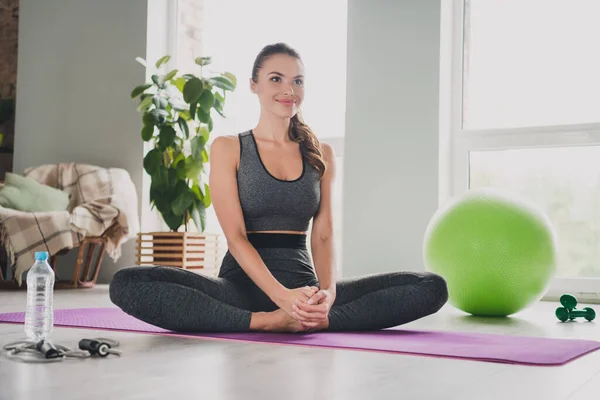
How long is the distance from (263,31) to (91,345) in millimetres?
3930

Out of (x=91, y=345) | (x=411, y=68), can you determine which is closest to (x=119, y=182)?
(x=411, y=68)

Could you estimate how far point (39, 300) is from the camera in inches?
81.9

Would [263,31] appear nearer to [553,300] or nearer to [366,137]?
[366,137]

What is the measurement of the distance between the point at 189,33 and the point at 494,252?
348 cm

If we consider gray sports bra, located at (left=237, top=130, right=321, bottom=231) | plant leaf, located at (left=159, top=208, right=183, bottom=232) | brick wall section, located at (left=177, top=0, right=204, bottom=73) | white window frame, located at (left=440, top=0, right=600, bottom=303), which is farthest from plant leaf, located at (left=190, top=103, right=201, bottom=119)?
gray sports bra, located at (left=237, top=130, right=321, bottom=231)

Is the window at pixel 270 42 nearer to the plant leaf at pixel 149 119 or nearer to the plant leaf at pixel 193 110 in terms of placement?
the plant leaf at pixel 193 110

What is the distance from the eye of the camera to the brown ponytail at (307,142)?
8.02 ft

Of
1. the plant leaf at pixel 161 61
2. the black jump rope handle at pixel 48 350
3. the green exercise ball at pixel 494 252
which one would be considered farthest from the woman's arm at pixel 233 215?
the plant leaf at pixel 161 61

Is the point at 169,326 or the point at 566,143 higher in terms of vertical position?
the point at 566,143

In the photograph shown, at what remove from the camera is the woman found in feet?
7.10

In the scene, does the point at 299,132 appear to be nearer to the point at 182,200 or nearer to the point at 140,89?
Result: the point at 182,200

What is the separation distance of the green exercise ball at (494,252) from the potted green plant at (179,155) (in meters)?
2.11

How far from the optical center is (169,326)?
2203 mm

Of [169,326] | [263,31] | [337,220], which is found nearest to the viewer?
[169,326]
